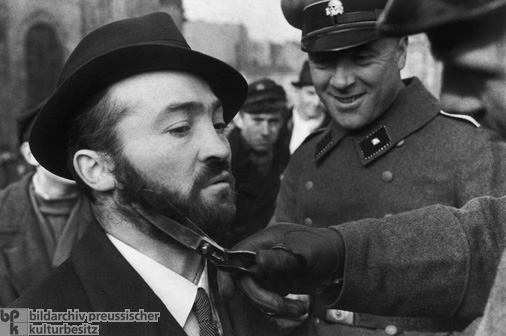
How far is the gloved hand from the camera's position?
137cm

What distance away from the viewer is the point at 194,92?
1.71m

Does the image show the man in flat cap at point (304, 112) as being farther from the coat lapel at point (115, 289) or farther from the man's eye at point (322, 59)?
the coat lapel at point (115, 289)

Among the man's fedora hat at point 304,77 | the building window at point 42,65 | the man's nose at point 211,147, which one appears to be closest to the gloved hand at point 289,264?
the man's nose at point 211,147

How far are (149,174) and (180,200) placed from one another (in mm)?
106

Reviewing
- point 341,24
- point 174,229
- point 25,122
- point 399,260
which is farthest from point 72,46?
point 399,260

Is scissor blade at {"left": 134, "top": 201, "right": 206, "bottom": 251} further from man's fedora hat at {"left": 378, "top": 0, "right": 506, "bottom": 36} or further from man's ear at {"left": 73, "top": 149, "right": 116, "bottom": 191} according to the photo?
man's fedora hat at {"left": 378, "top": 0, "right": 506, "bottom": 36}

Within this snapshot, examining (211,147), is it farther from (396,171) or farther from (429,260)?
(396,171)

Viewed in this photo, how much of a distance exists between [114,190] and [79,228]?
5.50ft

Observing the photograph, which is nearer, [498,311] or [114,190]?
[498,311]

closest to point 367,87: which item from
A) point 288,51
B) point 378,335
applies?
point 378,335

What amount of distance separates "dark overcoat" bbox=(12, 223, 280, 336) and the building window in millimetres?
2465

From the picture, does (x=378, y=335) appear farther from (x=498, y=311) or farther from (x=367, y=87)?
(x=498, y=311)

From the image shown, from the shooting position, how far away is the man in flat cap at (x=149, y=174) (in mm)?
1611

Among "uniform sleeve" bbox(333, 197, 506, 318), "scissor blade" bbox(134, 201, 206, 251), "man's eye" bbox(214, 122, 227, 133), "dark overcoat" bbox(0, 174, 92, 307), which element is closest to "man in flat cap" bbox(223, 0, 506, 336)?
"uniform sleeve" bbox(333, 197, 506, 318)
